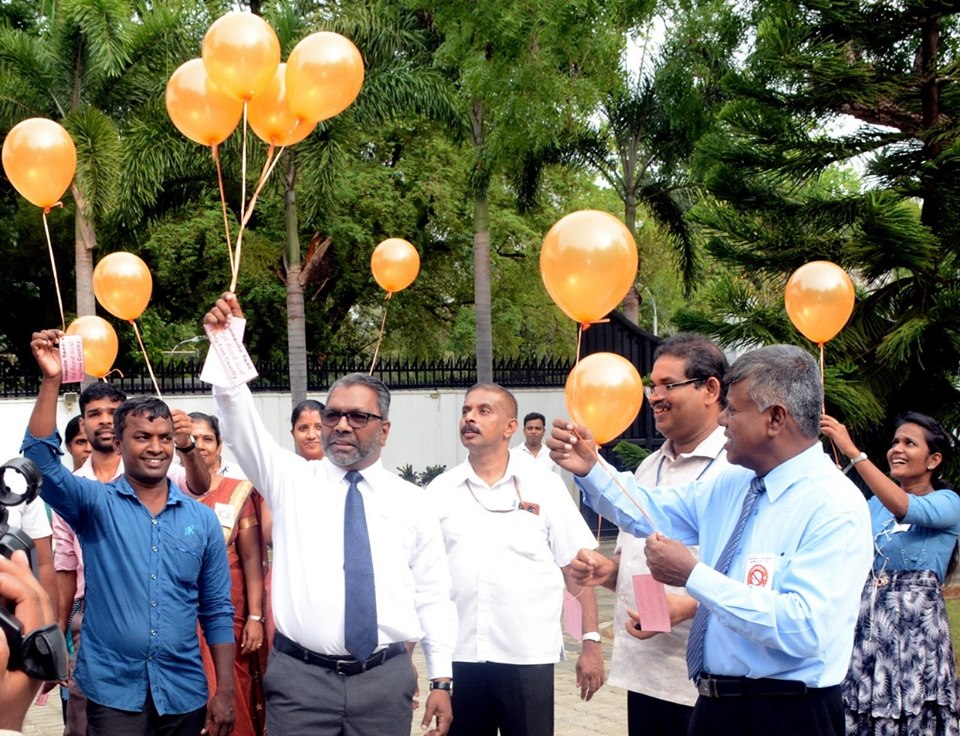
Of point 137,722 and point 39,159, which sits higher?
point 39,159

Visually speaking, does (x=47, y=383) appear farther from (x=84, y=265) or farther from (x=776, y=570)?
(x=84, y=265)

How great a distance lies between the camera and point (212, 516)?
16.8 feet

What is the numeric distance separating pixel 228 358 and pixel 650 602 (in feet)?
5.22

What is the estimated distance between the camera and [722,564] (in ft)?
12.0

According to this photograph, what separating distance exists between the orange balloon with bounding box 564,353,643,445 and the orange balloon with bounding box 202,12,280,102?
2392mm

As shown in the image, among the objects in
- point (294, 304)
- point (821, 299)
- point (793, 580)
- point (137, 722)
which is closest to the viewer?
point (793, 580)

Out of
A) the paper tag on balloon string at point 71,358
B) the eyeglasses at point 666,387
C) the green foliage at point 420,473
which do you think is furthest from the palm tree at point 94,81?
the eyeglasses at point 666,387

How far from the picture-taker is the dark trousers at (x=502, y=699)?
527 cm

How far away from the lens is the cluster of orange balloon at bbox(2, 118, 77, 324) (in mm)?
7035

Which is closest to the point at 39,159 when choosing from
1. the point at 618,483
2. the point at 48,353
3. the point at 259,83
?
the point at 259,83

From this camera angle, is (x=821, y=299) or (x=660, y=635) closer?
(x=660, y=635)

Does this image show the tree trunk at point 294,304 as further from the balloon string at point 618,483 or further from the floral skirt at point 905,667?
the balloon string at point 618,483

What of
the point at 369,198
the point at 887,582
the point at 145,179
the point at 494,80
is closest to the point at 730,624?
the point at 887,582

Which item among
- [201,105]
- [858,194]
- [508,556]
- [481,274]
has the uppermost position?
[481,274]
